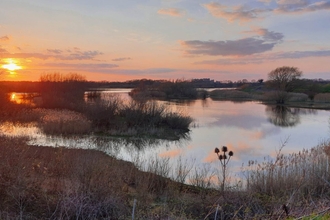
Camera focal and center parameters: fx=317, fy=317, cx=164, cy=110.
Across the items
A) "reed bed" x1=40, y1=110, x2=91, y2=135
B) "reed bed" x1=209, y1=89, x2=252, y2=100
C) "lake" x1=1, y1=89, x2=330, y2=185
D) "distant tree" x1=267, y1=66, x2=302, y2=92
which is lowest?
"lake" x1=1, y1=89, x2=330, y2=185

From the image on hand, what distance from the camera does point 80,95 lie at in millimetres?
36938

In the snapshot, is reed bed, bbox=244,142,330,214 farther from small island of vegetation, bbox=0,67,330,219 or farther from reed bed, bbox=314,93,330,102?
reed bed, bbox=314,93,330,102

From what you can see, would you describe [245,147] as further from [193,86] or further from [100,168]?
[193,86]

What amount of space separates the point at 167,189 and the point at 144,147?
960 centimetres

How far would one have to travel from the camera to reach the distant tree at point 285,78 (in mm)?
64250

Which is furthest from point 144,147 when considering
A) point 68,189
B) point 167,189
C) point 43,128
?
point 68,189

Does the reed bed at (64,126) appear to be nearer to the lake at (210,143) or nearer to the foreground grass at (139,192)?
the lake at (210,143)

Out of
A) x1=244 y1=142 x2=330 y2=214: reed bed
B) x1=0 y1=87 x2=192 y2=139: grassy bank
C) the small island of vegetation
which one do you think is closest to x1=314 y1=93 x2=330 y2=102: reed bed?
x1=0 y1=87 x2=192 y2=139: grassy bank

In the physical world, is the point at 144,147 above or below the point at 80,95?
below

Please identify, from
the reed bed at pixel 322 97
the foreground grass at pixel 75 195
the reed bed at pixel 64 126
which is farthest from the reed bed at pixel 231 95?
the foreground grass at pixel 75 195

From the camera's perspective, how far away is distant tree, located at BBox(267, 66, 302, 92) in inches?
2530

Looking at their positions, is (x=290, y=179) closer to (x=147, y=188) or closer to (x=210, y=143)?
(x=147, y=188)

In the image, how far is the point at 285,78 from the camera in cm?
6469

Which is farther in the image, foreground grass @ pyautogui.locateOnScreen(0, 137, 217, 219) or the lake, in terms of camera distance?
the lake
